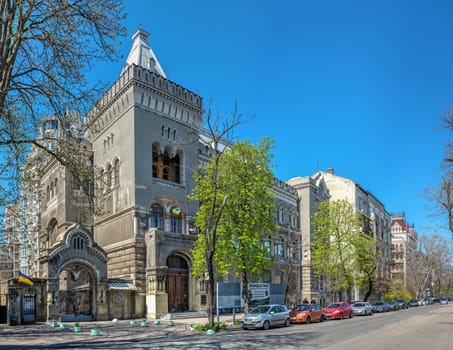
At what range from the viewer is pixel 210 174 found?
3238 centimetres

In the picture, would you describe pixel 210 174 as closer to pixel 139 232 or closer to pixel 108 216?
pixel 139 232

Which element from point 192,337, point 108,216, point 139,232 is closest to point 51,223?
point 108,216

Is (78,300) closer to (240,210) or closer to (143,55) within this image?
(240,210)

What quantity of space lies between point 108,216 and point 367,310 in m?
25.6

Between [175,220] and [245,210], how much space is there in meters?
10.4

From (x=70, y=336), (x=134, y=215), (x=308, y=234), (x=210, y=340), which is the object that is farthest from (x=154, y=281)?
(x=308, y=234)

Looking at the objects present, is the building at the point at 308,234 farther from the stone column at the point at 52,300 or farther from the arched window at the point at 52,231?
the stone column at the point at 52,300

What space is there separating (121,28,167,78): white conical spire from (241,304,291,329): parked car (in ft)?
77.1

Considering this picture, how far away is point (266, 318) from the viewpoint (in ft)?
85.5

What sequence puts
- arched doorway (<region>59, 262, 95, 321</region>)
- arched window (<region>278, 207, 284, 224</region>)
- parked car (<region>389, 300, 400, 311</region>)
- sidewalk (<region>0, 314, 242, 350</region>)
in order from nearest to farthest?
1. sidewalk (<region>0, 314, 242, 350</region>)
2. arched doorway (<region>59, 262, 95, 321</region>)
3. arched window (<region>278, 207, 284, 224</region>)
4. parked car (<region>389, 300, 400, 311</region>)

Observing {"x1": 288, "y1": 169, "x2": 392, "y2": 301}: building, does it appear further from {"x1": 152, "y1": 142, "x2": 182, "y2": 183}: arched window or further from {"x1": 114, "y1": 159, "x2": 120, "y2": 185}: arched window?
{"x1": 114, "y1": 159, "x2": 120, "y2": 185}: arched window

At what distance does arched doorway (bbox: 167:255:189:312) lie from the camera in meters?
36.8

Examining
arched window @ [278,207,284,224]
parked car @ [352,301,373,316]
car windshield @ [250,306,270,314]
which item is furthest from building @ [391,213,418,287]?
car windshield @ [250,306,270,314]

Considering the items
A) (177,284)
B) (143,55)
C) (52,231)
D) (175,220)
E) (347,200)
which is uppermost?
(143,55)
